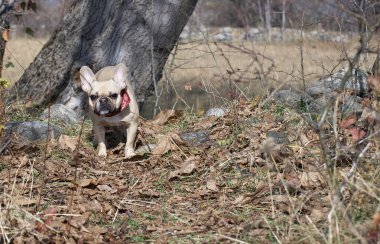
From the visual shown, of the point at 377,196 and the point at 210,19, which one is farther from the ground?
the point at 377,196

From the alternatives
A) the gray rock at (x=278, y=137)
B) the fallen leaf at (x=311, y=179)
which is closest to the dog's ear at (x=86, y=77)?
the gray rock at (x=278, y=137)

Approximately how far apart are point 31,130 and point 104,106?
0.99m

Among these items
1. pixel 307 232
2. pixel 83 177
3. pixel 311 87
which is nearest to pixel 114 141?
pixel 83 177

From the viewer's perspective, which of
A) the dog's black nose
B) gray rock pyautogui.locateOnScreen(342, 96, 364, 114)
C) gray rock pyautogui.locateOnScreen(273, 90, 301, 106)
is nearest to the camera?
gray rock pyautogui.locateOnScreen(342, 96, 364, 114)

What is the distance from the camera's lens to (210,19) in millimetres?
29703

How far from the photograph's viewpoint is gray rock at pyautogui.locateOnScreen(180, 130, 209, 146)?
19.0 feet

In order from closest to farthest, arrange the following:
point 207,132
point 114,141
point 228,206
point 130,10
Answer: point 228,206
point 207,132
point 114,141
point 130,10

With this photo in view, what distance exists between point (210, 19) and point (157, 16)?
22133 millimetres

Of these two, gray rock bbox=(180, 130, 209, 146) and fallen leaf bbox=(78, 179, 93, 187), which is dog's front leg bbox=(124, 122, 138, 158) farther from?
fallen leaf bbox=(78, 179, 93, 187)

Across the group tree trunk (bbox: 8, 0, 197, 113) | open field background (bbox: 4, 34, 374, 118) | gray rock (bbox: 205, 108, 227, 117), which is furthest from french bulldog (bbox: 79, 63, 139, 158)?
tree trunk (bbox: 8, 0, 197, 113)

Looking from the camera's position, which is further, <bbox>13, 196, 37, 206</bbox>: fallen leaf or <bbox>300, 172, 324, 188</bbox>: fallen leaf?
<bbox>300, 172, 324, 188</bbox>: fallen leaf

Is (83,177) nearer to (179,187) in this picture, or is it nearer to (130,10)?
(179,187)

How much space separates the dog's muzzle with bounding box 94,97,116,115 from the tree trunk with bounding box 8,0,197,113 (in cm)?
221

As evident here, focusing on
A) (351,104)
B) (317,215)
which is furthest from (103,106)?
(317,215)
